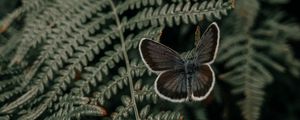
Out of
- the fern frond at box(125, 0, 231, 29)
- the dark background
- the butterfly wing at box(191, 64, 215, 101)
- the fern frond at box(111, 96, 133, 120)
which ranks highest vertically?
the fern frond at box(125, 0, 231, 29)

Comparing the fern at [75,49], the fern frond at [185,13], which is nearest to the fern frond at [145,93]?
the fern at [75,49]

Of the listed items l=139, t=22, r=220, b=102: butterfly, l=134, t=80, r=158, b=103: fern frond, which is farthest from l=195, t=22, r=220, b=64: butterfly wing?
l=134, t=80, r=158, b=103: fern frond

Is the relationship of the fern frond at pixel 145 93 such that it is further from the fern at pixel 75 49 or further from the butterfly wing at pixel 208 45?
the butterfly wing at pixel 208 45

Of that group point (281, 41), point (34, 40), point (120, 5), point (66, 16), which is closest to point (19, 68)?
point (34, 40)

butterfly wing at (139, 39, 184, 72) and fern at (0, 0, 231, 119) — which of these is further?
fern at (0, 0, 231, 119)

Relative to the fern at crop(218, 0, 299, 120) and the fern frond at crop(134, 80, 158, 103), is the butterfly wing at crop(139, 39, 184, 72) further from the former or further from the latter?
the fern at crop(218, 0, 299, 120)

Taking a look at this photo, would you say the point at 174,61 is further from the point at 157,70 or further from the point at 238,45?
the point at 238,45

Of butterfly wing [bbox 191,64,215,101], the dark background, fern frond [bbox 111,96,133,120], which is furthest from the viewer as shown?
the dark background

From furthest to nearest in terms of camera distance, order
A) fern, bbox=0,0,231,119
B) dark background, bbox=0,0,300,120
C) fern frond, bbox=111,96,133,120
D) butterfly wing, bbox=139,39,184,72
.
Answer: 1. dark background, bbox=0,0,300,120
2. fern, bbox=0,0,231,119
3. fern frond, bbox=111,96,133,120
4. butterfly wing, bbox=139,39,184,72
